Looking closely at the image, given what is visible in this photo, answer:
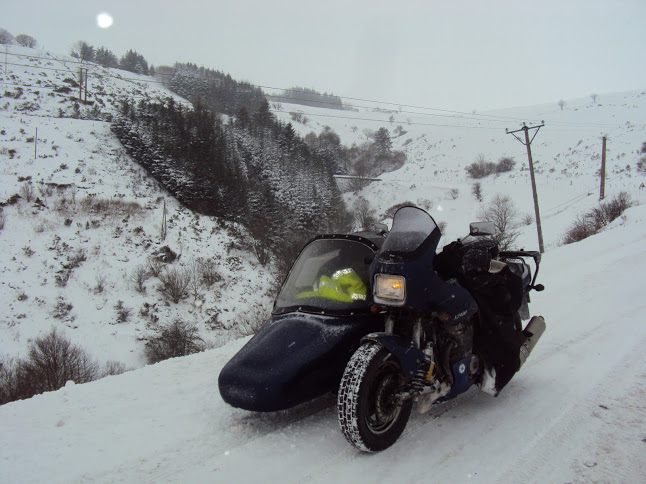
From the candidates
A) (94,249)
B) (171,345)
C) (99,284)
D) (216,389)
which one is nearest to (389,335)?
(216,389)

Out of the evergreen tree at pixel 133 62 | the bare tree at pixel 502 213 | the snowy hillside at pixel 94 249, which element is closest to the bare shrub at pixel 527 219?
the bare tree at pixel 502 213

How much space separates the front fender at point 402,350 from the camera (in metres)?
2.90

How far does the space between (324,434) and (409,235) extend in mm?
1640

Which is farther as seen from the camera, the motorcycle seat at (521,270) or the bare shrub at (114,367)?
the bare shrub at (114,367)

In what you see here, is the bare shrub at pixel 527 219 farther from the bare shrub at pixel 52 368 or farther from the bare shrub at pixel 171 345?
the bare shrub at pixel 52 368

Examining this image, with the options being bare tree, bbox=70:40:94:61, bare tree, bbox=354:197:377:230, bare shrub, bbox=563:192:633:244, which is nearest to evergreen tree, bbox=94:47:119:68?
bare tree, bbox=70:40:94:61

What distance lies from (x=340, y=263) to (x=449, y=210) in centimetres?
4292

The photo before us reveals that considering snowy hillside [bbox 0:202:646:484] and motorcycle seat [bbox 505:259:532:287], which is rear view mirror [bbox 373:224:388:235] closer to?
motorcycle seat [bbox 505:259:532:287]

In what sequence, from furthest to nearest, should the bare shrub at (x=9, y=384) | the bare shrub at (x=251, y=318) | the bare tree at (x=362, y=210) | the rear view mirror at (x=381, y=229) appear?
the bare tree at (x=362, y=210) → the bare shrub at (x=251, y=318) → the bare shrub at (x=9, y=384) → the rear view mirror at (x=381, y=229)

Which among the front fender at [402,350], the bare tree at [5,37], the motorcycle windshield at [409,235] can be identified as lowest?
the front fender at [402,350]

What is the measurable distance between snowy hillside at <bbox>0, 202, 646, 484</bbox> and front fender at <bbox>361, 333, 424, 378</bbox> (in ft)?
1.91

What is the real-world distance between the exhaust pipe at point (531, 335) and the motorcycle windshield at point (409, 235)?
153 centimetres

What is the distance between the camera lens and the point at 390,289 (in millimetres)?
2988

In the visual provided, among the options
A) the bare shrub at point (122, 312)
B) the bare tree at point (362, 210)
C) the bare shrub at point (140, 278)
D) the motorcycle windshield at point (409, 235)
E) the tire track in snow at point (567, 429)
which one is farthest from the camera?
the bare tree at point (362, 210)
